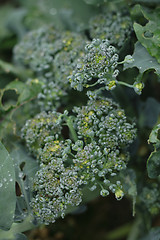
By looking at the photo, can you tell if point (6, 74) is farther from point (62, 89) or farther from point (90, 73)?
point (90, 73)

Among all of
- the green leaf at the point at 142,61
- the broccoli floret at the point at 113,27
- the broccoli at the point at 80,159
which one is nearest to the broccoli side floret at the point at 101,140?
the broccoli at the point at 80,159

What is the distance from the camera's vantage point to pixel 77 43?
116 centimetres

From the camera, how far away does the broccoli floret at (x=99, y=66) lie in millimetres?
903

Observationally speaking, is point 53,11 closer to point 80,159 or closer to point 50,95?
point 50,95

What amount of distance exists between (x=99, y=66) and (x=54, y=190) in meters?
0.39

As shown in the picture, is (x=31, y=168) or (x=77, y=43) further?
(x=77, y=43)

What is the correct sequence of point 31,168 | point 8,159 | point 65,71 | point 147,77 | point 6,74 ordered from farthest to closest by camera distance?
point 6,74
point 147,77
point 65,71
point 31,168
point 8,159

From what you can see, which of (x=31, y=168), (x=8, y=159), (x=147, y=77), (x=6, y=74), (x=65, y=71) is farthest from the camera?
(x=6, y=74)

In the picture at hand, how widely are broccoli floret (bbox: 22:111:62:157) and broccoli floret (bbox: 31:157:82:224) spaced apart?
105mm

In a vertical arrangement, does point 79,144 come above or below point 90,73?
below

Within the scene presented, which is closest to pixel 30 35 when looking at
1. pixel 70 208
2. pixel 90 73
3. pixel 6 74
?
pixel 6 74

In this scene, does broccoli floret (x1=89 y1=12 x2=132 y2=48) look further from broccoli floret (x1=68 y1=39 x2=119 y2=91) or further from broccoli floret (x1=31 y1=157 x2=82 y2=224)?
broccoli floret (x1=31 y1=157 x2=82 y2=224)

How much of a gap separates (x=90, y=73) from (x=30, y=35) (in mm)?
519

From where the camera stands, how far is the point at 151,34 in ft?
3.31
